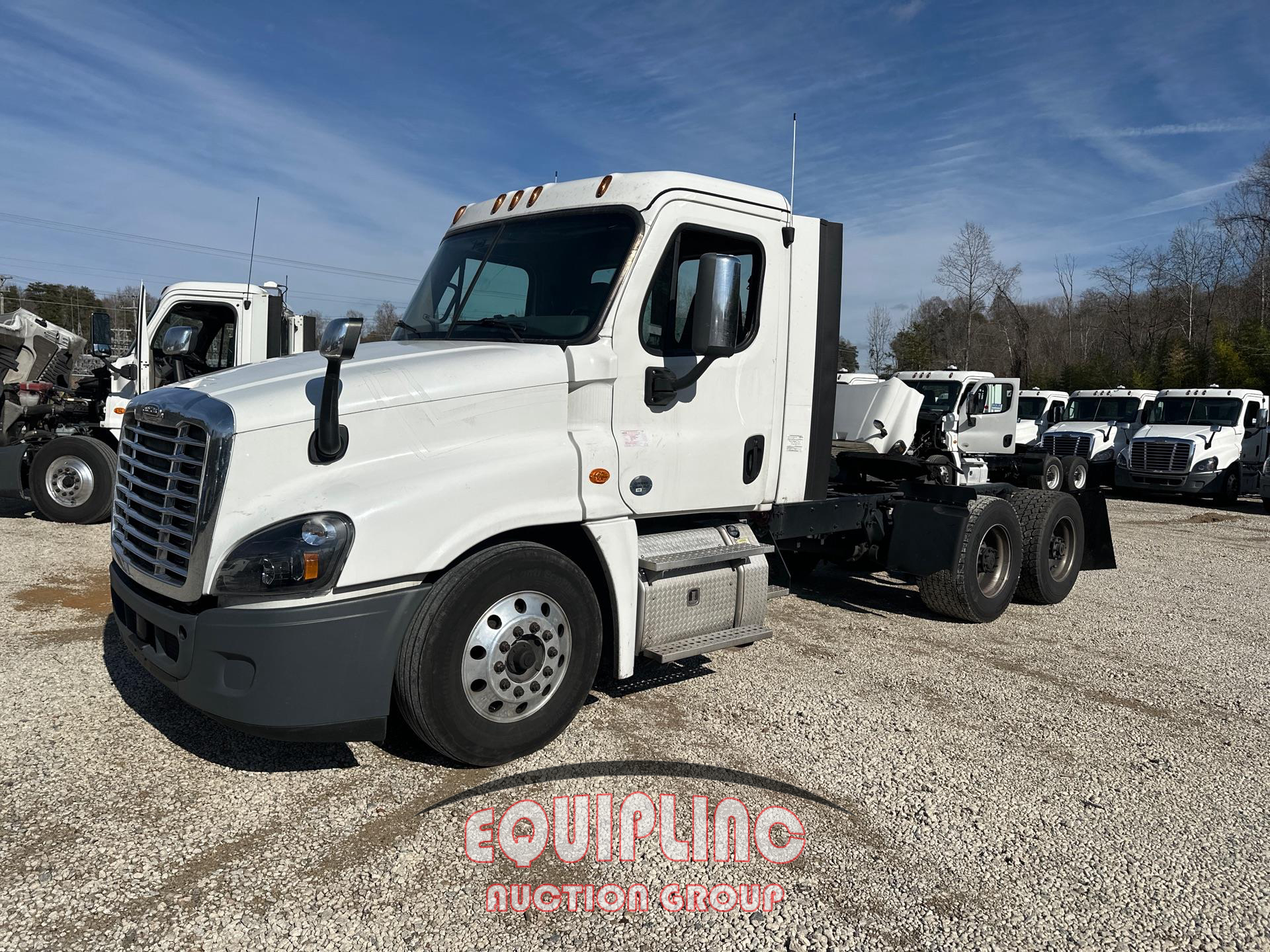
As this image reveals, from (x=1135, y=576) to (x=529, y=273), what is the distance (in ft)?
25.6

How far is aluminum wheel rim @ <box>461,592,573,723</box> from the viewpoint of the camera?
12.2 ft

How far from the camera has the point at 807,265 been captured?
5102mm

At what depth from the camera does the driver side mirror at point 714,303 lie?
13.3 feet

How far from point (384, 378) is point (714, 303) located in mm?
1524

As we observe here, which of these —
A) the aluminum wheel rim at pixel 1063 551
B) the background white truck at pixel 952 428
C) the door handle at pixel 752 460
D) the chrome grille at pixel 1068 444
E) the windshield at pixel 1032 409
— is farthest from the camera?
the windshield at pixel 1032 409

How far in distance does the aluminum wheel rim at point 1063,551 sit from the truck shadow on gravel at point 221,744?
6289mm

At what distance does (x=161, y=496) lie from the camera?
3535 mm

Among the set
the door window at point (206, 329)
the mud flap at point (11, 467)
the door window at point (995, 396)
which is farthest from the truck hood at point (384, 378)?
the door window at point (995, 396)

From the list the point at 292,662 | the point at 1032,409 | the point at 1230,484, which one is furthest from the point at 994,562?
the point at 1032,409

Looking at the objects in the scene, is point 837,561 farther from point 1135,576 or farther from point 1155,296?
point 1155,296

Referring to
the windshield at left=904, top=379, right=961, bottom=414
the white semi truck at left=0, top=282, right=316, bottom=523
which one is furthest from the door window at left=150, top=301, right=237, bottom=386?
the windshield at left=904, top=379, right=961, bottom=414

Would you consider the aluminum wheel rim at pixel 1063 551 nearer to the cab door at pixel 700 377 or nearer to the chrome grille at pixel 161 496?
the cab door at pixel 700 377

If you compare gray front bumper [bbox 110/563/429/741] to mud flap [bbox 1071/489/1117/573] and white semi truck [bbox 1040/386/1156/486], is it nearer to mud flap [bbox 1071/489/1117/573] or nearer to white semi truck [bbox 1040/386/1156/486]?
mud flap [bbox 1071/489/1117/573]

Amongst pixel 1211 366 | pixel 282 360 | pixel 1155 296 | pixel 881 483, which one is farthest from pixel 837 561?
pixel 1155 296
